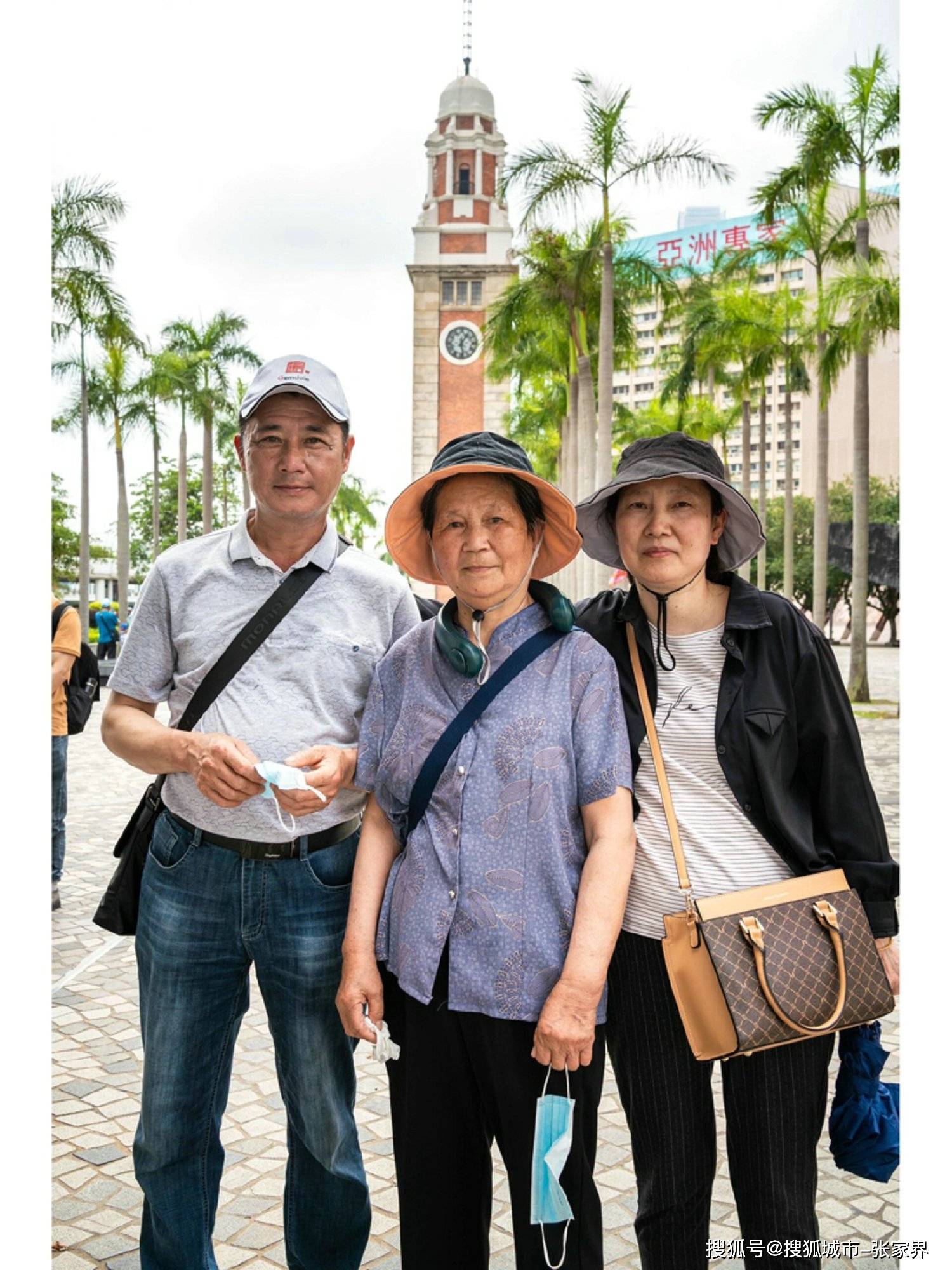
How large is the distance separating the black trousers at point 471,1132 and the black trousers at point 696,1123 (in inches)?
6.1

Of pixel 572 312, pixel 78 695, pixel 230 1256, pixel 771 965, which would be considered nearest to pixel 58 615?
pixel 78 695

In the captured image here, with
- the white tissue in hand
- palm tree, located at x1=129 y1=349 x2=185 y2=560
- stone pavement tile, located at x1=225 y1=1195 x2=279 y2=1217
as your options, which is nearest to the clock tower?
palm tree, located at x1=129 y1=349 x2=185 y2=560

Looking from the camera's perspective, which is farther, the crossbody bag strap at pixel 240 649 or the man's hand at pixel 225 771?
the crossbody bag strap at pixel 240 649

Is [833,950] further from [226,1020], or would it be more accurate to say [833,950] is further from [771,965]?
[226,1020]

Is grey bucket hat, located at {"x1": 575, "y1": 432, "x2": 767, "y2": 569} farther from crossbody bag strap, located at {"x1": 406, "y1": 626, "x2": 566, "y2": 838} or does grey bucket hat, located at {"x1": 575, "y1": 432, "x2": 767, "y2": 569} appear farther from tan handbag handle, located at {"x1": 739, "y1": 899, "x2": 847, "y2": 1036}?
tan handbag handle, located at {"x1": 739, "y1": 899, "x2": 847, "y2": 1036}

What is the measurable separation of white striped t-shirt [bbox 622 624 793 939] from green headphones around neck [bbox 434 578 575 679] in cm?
33

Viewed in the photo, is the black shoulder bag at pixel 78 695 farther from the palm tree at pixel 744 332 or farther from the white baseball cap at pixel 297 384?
the palm tree at pixel 744 332

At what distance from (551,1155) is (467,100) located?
70.6 m

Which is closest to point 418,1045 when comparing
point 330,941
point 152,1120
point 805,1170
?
point 330,941

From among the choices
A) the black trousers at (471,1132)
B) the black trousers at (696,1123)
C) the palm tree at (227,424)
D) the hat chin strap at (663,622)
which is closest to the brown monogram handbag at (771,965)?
the black trousers at (696,1123)

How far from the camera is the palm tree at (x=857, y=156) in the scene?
67.3 ft

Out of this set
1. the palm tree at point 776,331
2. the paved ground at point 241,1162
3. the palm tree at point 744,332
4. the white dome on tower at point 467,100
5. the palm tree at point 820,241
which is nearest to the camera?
the paved ground at point 241,1162

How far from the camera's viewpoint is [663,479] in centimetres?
256

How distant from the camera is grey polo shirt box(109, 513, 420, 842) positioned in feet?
8.44
